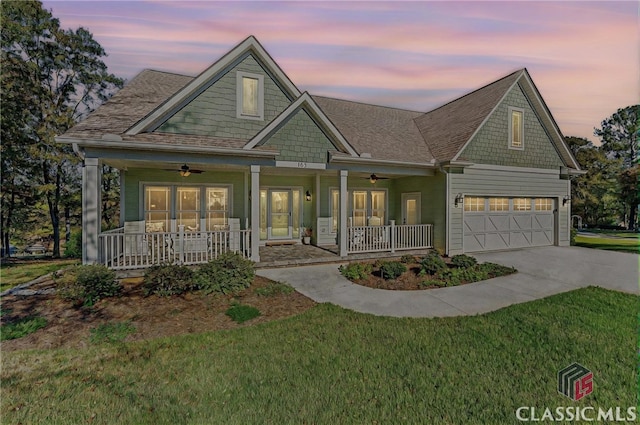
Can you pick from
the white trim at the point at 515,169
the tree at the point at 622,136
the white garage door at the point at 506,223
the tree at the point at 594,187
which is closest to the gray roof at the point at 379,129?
the white trim at the point at 515,169

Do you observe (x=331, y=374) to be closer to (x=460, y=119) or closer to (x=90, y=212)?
(x=90, y=212)

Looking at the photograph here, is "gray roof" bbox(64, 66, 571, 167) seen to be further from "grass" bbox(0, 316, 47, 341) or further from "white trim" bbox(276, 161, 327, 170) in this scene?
"grass" bbox(0, 316, 47, 341)

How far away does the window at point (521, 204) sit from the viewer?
1164cm

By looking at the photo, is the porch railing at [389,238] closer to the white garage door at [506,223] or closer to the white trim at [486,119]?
the white garage door at [506,223]

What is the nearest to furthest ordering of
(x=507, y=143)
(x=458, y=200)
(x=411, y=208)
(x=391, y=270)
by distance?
(x=391, y=270) < (x=458, y=200) < (x=507, y=143) < (x=411, y=208)

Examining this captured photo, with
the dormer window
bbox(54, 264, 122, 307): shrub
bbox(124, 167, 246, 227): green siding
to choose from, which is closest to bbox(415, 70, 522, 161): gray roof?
the dormer window

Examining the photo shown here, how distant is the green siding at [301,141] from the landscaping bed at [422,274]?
3.73 meters

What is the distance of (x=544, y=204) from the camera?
40.4 ft

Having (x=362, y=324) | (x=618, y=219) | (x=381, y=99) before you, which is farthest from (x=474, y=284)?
(x=618, y=219)

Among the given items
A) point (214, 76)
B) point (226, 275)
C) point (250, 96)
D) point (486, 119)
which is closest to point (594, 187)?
point (486, 119)

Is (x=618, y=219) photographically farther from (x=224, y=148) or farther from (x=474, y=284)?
(x=224, y=148)

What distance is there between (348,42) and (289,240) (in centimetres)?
732

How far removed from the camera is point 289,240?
455 inches

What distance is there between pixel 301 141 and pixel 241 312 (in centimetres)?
561
